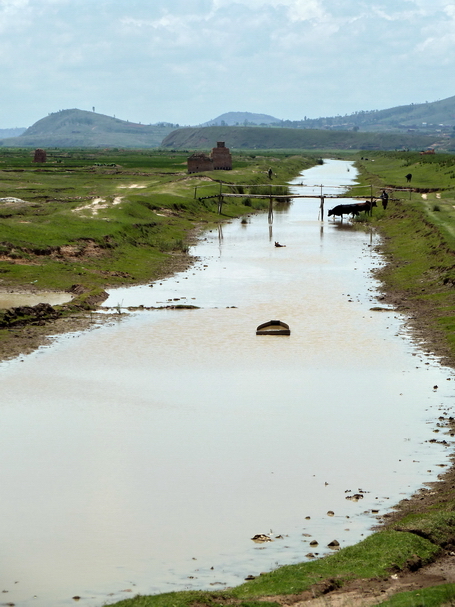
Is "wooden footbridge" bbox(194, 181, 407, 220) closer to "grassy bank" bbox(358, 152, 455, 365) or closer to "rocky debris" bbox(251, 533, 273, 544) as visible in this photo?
"grassy bank" bbox(358, 152, 455, 365)

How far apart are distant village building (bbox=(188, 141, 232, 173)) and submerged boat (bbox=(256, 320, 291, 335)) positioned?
7104cm

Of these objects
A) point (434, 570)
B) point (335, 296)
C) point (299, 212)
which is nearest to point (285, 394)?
point (434, 570)

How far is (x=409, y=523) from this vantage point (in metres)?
14.6

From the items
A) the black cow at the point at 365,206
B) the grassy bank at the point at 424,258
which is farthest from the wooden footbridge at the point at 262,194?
the grassy bank at the point at 424,258

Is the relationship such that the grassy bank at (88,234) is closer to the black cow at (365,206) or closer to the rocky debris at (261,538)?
the black cow at (365,206)

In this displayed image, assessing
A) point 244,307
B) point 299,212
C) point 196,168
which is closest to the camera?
point 244,307

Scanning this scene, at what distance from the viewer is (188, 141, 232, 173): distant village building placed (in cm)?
10219

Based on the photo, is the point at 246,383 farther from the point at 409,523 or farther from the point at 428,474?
the point at 409,523

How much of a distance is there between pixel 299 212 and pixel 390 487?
71.0 meters

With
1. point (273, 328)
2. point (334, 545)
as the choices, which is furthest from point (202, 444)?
point (273, 328)

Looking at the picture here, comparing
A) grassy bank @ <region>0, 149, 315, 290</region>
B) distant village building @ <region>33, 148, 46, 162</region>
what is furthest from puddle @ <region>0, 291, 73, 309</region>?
distant village building @ <region>33, 148, 46, 162</region>

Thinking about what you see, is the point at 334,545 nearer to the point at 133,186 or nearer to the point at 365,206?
the point at 365,206

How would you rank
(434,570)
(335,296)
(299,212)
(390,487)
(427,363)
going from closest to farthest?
(434,570), (390,487), (427,363), (335,296), (299,212)

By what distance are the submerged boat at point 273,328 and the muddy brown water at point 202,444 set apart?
13.6 inches
